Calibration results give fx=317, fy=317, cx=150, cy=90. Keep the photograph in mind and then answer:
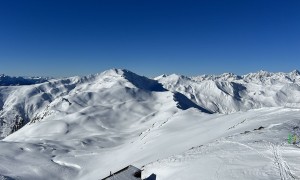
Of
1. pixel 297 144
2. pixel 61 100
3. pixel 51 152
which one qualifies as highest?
pixel 61 100

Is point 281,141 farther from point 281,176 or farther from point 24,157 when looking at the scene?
point 24,157

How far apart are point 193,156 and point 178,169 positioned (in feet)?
9.61

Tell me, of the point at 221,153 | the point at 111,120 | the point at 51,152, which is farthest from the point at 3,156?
the point at 111,120

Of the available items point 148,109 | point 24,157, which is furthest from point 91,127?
point 24,157

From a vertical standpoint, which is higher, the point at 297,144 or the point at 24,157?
the point at 297,144

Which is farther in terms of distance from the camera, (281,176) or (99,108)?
(99,108)

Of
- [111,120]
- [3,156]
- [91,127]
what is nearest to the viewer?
[3,156]

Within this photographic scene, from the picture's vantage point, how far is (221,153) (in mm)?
22359

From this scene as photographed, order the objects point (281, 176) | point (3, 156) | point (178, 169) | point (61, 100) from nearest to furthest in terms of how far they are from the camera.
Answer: point (281, 176) → point (178, 169) → point (3, 156) → point (61, 100)

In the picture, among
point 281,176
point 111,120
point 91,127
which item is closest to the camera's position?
point 281,176

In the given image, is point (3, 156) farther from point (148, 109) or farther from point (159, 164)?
point (148, 109)

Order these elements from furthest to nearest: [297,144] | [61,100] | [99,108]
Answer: [61,100]
[99,108]
[297,144]

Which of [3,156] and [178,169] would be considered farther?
[3,156]

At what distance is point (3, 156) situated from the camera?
44.8m
